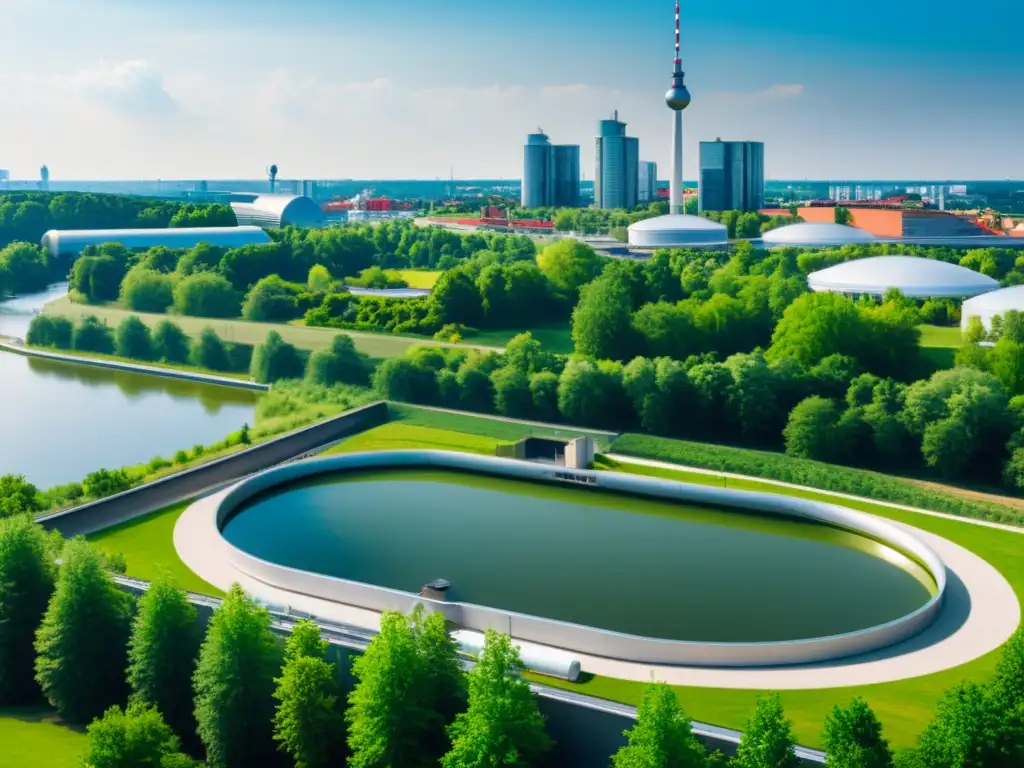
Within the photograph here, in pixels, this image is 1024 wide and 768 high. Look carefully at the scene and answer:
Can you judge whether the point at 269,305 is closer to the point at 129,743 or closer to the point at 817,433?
the point at 817,433

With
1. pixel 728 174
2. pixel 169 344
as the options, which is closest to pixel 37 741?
pixel 169 344

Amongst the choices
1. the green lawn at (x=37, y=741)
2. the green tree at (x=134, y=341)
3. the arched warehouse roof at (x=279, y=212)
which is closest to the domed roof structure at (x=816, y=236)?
the arched warehouse roof at (x=279, y=212)

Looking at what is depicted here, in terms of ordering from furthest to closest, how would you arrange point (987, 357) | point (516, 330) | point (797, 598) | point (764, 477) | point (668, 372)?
point (516, 330), point (987, 357), point (668, 372), point (764, 477), point (797, 598)

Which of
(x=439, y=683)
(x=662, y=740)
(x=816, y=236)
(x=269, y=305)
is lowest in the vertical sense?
(x=439, y=683)

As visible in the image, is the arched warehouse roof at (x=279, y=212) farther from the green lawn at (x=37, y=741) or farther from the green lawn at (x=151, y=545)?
the green lawn at (x=37, y=741)

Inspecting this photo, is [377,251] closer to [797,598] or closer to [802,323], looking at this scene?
[802,323]

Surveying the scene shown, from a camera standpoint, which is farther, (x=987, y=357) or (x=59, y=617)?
(x=987, y=357)

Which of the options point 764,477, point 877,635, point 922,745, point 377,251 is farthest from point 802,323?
point 377,251
